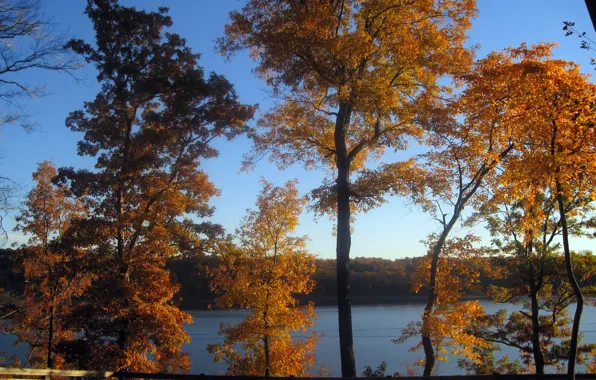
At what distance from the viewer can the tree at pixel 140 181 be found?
1267cm

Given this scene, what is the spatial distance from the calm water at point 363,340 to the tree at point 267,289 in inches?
191

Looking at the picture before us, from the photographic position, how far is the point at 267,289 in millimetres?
16359

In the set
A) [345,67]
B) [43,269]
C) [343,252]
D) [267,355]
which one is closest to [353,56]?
[345,67]

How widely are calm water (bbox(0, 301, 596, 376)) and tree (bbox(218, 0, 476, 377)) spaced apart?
12715 millimetres

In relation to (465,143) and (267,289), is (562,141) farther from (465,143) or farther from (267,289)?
(267,289)

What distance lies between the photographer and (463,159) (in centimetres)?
1082

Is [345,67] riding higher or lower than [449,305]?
higher

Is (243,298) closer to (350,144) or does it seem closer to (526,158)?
(350,144)

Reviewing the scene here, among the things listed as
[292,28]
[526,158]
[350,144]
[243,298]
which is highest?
[292,28]

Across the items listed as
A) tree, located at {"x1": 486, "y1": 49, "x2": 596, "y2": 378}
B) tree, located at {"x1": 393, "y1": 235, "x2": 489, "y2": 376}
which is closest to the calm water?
tree, located at {"x1": 393, "y1": 235, "x2": 489, "y2": 376}

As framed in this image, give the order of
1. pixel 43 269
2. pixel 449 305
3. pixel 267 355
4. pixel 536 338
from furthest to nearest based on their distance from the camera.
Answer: pixel 43 269
pixel 536 338
pixel 267 355
pixel 449 305

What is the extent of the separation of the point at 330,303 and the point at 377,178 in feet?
90.9

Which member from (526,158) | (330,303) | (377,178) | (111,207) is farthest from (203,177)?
(330,303)

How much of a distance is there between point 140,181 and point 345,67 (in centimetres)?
697
